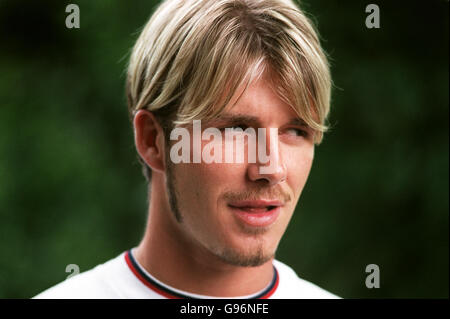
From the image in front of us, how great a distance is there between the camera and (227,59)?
5.04ft

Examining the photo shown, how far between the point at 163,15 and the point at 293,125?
494mm

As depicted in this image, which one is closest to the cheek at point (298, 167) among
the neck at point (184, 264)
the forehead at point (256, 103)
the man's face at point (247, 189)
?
the man's face at point (247, 189)

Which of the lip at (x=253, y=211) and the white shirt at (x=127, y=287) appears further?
the white shirt at (x=127, y=287)

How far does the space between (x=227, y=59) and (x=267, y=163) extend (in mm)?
272

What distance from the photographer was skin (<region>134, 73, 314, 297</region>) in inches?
60.3

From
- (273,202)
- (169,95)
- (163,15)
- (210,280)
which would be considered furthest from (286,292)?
(163,15)

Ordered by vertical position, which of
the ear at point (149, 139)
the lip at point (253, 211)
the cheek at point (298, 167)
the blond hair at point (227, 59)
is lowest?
the lip at point (253, 211)

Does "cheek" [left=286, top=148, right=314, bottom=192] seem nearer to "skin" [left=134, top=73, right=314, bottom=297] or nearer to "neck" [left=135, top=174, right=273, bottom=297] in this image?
"skin" [left=134, top=73, right=314, bottom=297]

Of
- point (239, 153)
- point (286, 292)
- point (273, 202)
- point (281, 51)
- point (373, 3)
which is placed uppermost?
point (373, 3)

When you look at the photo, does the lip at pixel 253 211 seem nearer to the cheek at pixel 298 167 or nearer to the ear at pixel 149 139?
the cheek at pixel 298 167

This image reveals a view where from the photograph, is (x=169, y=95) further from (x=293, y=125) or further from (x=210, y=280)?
(x=210, y=280)

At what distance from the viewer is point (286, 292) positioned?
6.11 ft

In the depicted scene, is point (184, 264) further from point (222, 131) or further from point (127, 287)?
point (222, 131)

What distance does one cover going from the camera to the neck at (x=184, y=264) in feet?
5.57
